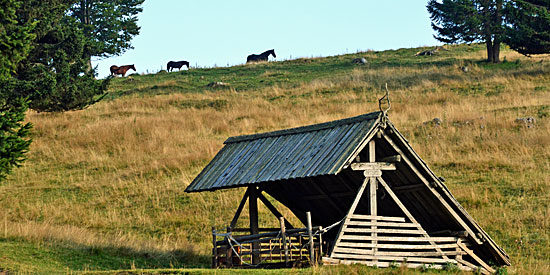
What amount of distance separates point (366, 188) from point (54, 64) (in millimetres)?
23639

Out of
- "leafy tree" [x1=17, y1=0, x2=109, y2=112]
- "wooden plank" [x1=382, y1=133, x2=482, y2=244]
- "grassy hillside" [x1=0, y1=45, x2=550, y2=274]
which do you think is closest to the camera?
"wooden plank" [x1=382, y1=133, x2=482, y2=244]

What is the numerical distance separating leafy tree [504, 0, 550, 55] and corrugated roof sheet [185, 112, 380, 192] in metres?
32.6

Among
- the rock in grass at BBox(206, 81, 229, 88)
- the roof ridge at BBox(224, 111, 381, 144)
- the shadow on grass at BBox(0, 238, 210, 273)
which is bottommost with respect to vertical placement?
the shadow on grass at BBox(0, 238, 210, 273)

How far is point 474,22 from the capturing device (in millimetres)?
52594

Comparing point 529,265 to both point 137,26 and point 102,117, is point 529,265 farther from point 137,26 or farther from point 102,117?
point 137,26

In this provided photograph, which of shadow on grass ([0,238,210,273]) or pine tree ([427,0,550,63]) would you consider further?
pine tree ([427,0,550,63])

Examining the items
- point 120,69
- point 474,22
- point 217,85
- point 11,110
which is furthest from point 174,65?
point 11,110

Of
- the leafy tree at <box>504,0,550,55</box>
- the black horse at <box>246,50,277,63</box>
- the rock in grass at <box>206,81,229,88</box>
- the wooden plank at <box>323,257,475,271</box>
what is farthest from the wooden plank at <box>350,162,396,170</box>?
the black horse at <box>246,50,277,63</box>

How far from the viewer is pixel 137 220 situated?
2584 cm

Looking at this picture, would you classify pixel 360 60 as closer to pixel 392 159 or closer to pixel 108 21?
pixel 108 21

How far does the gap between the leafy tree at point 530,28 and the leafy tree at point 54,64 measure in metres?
26.6

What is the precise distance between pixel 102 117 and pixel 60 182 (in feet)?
39.8

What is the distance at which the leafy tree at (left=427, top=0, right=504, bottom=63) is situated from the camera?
53156 millimetres

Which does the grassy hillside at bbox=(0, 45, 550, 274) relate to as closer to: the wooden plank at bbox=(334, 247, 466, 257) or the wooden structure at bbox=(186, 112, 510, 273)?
the wooden plank at bbox=(334, 247, 466, 257)
